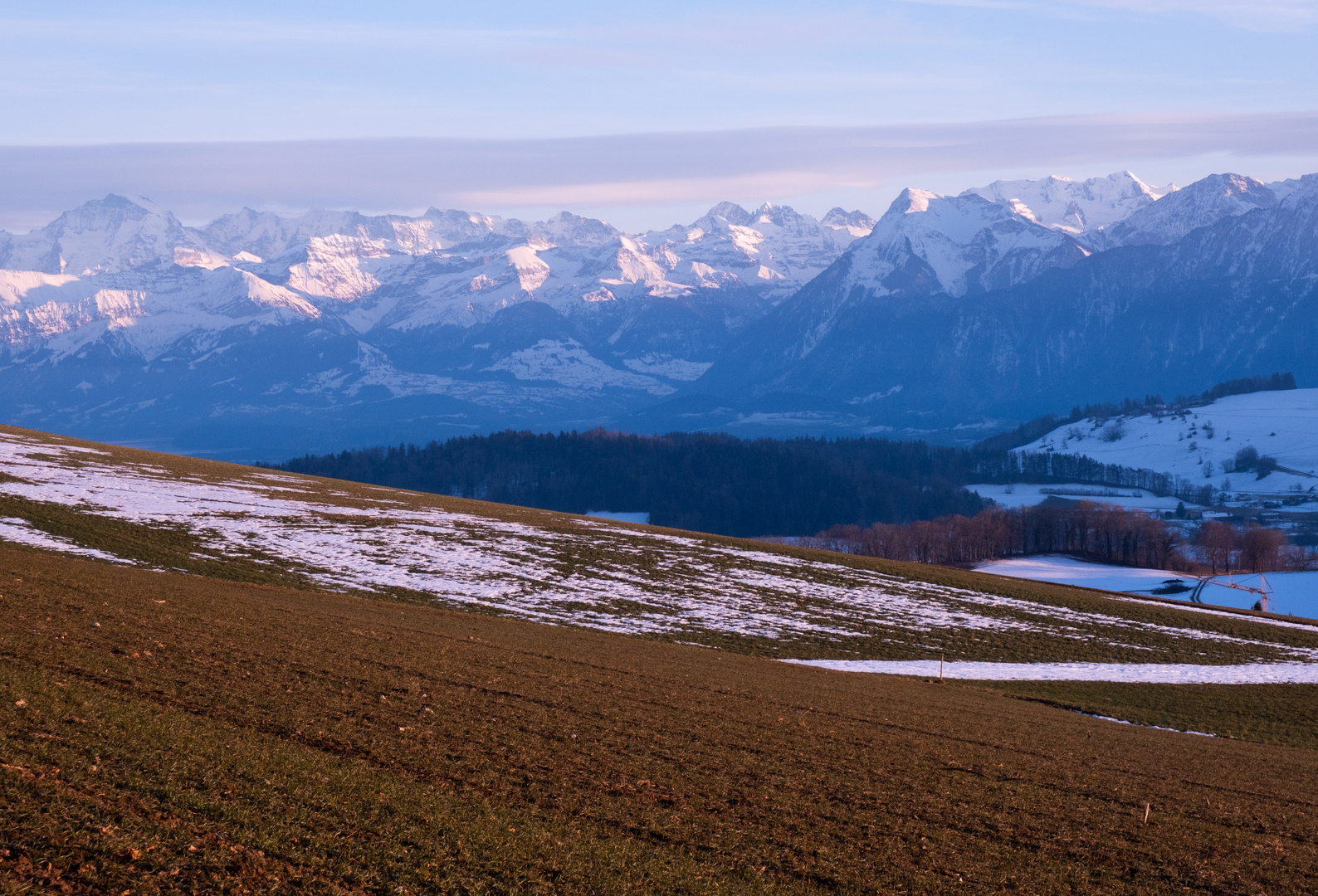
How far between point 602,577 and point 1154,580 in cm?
9061

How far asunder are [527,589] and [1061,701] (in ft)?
82.8

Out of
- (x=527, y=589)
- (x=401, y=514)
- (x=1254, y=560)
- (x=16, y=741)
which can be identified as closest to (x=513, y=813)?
(x=16, y=741)

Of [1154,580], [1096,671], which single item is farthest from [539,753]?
[1154,580]

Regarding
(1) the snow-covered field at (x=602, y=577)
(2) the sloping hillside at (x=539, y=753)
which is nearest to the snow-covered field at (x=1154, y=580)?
(1) the snow-covered field at (x=602, y=577)

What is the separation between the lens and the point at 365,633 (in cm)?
2975

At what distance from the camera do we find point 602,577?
55.3 m

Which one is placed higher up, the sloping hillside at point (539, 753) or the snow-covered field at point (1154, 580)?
the sloping hillside at point (539, 753)

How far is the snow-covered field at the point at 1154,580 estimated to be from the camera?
109375 mm

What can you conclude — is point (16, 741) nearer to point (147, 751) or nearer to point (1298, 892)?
point (147, 751)

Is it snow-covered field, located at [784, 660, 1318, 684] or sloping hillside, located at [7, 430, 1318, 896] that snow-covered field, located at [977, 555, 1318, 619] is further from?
sloping hillside, located at [7, 430, 1318, 896]

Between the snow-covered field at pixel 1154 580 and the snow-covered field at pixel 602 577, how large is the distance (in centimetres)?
4526

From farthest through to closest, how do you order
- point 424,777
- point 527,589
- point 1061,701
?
point 527,589, point 1061,701, point 424,777

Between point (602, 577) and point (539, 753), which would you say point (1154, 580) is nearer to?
point (602, 577)

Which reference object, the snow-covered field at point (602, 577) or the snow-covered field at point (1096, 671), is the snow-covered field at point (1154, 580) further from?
the snow-covered field at point (1096, 671)
